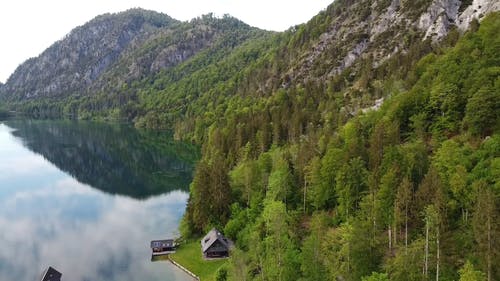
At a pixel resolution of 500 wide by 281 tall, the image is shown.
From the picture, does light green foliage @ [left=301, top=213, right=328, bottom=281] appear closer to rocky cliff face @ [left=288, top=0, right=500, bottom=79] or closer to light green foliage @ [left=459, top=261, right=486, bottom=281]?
light green foliage @ [left=459, top=261, right=486, bottom=281]

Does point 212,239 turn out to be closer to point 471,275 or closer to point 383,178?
point 383,178

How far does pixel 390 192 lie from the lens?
2227 inches

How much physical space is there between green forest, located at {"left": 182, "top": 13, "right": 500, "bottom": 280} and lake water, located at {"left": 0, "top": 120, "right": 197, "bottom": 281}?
48.4ft

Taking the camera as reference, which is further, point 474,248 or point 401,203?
point 401,203

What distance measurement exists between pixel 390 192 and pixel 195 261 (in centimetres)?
3478

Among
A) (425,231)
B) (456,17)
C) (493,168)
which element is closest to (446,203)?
(425,231)

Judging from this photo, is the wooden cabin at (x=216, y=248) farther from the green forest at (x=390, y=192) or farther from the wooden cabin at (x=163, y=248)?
the wooden cabin at (x=163, y=248)

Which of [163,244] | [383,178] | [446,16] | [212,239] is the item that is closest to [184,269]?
[212,239]

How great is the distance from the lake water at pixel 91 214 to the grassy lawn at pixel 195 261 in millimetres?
2062

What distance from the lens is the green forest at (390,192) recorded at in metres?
46.6

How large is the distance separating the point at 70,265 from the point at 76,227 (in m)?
25.1

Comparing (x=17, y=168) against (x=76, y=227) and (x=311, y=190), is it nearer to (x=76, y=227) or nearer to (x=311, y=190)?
(x=76, y=227)

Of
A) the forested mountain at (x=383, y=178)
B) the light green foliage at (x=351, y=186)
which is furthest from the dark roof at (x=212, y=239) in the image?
the light green foliage at (x=351, y=186)

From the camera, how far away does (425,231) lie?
49.2 meters
